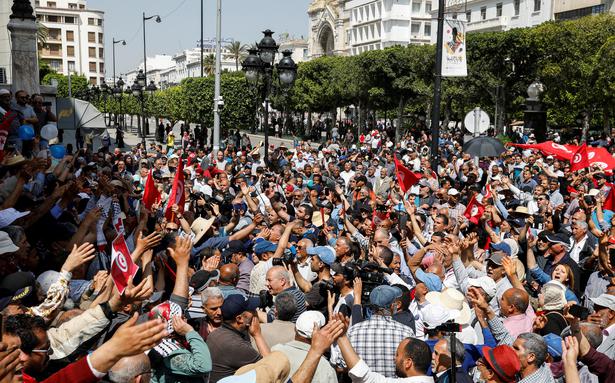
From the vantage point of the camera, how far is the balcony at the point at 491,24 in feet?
204

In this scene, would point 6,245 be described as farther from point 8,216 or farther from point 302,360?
point 302,360

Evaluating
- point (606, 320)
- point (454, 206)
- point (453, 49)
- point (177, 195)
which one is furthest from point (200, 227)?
point (453, 49)

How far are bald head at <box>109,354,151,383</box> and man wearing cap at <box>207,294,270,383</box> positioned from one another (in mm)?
1046

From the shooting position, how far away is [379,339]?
4.95m

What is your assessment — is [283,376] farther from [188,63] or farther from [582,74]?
[188,63]

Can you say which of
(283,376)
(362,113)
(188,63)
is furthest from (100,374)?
(188,63)

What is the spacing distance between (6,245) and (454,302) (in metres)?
3.61

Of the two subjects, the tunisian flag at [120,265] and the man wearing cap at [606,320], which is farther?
the man wearing cap at [606,320]

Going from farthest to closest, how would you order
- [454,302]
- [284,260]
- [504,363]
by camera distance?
[284,260], [454,302], [504,363]

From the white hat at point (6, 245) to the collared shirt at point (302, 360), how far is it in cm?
218

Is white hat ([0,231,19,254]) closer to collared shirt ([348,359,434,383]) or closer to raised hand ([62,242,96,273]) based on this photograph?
raised hand ([62,242,96,273])

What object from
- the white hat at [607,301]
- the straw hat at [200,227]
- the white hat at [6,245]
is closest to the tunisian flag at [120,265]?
the white hat at [6,245]

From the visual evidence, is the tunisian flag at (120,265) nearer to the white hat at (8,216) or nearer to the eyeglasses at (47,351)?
the eyeglasses at (47,351)

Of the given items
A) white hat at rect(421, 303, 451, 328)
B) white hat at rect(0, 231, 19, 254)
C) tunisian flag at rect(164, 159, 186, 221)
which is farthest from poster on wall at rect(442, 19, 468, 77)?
white hat at rect(0, 231, 19, 254)
